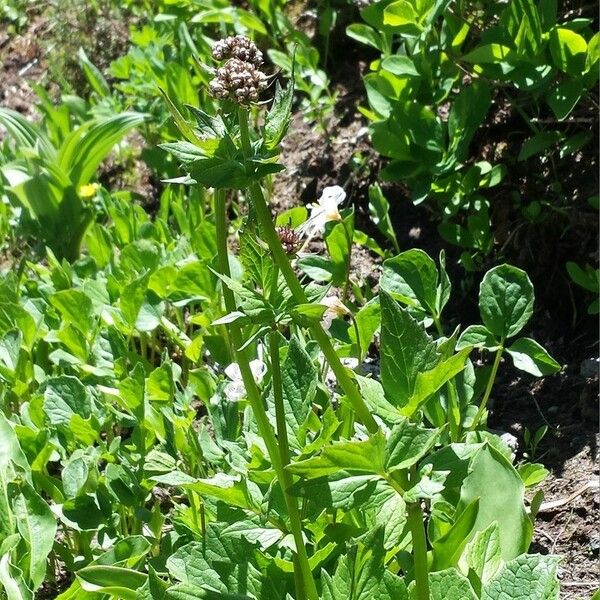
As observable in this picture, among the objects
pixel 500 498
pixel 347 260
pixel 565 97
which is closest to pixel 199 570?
pixel 500 498

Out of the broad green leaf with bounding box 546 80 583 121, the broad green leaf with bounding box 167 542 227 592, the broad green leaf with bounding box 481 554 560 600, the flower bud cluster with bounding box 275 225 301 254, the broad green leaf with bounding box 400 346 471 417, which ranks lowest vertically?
the broad green leaf with bounding box 481 554 560 600

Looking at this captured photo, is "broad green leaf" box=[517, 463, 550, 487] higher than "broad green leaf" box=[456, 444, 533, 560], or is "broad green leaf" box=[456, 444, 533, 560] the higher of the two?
"broad green leaf" box=[456, 444, 533, 560]

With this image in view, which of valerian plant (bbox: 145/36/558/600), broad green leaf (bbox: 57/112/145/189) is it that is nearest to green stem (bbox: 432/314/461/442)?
valerian plant (bbox: 145/36/558/600)

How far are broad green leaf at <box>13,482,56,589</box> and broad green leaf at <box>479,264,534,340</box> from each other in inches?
36.0

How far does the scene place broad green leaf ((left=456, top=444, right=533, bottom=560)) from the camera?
1684mm

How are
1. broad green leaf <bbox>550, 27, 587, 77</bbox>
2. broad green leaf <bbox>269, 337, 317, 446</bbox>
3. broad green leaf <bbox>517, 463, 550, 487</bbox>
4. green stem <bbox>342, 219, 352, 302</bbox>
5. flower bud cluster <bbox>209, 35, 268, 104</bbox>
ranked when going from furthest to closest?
broad green leaf <bbox>550, 27, 587, 77</bbox>, green stem <bbox>342, 219, 352, 302</bbox>, broad green leaf <bbox>517, 463, 550, 487</bbox>, broad green leaf <bbox>269, 337, 317, 446</bbox>, flower bud cluster <bbox>209, 35, 268, 104</bbox>

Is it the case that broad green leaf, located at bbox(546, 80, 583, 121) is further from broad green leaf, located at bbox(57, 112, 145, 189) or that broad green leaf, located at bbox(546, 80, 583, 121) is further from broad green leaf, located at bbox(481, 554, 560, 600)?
broad green leaf, located at bbox(57, 112, 145, 189)

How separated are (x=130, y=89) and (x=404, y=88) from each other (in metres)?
1.28

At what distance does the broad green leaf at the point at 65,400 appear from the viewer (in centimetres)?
210

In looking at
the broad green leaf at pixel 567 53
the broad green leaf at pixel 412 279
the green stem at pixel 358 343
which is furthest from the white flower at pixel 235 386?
the broad green leaf at pixel 567 53

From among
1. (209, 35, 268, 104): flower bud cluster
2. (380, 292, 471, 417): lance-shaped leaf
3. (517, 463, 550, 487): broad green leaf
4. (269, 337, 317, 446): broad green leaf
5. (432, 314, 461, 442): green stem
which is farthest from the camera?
(432, 314, 461, 442): green stem

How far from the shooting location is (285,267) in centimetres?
126

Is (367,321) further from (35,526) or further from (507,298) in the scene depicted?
(35,526)

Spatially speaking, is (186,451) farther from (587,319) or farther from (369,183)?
(369,183)
